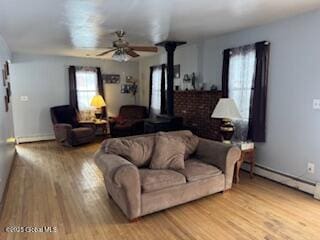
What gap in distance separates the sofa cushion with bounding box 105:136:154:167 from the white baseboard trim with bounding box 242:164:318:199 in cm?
194

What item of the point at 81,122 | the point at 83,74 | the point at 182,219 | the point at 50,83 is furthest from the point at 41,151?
the point at 182,219

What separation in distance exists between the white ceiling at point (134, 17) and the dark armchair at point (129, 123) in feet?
8.27

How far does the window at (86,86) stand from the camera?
6.97 metres

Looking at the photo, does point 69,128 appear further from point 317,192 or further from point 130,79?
point 317,192

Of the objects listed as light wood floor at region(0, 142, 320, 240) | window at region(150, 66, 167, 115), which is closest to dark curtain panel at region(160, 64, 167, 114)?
window at region(150, 66, 167, 115)

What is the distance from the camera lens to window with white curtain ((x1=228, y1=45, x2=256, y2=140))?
12.9 feet

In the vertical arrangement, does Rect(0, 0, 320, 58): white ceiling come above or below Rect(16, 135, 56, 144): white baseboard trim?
above

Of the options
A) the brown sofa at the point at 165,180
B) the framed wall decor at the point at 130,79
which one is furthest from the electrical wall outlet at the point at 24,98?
the brown sofa at the point at 165,180

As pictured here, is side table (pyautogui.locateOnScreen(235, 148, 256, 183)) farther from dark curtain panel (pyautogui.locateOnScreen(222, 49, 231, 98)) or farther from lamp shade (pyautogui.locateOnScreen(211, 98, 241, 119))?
dark curtain panel (pyautogui.locateOnScreen(222, 49, 231, 98))

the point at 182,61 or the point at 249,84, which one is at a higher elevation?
the point at 182,61

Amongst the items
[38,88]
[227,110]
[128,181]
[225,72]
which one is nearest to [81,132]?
[38,88]

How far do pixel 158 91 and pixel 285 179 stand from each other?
13.2ft

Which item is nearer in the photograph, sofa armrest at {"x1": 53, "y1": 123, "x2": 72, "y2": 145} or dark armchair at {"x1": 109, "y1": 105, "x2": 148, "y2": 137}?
sofa armrest at {"x1": 53, "y1": 123, "x2": 72, "y2": 145}

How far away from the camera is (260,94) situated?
3.77 m
